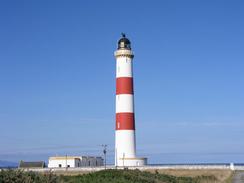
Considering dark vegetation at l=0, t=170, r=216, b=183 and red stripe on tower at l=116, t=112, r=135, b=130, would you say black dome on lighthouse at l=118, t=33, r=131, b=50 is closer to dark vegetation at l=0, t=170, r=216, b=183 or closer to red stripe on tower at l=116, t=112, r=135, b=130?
red stripe on tower at l=116, t=112, r=135, b=130

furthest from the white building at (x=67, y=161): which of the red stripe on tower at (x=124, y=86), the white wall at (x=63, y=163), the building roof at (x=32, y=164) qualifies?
the red stripe on tower at (x=124, y=86)

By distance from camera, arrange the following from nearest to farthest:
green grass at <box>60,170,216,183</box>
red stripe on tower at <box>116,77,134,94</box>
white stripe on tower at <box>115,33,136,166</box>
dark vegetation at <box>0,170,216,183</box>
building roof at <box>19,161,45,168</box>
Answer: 1. dark vegetation at <box>0,170,216,183</box>
2. green grass at <box>60,170,216,183</box>
3. white stripe on tower at <box>115,33,136,166</box>
4. red stripe on tower at <box>116,77,134,94</box>
5. building roof at <box>19,161,45,168</box>

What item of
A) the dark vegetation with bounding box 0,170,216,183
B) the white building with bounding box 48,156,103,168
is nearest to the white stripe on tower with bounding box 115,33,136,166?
the white building with bounding box 48,156,103,168

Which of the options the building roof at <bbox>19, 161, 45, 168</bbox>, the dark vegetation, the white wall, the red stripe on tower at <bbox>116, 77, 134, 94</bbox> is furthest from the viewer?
the building roof at <bbox>19, 161, 45, 168</bbox>

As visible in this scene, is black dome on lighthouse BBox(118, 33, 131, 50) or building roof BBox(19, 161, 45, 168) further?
building roof BBox(19, 161, 45, 168)

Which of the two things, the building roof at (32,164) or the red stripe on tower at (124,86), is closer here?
the red stripe on tower at (124,86)

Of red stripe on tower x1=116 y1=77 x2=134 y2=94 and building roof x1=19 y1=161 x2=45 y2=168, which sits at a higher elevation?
red stripe on tower x1=116 y1=77 x2=134 y2=94

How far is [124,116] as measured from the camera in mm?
53531

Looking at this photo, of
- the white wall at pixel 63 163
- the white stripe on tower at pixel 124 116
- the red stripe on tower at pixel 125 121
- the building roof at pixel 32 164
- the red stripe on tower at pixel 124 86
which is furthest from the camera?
the building roof at pixel 32 164

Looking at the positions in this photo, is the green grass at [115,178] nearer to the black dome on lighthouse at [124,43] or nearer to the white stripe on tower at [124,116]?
the white stripe on tower at [124,116]

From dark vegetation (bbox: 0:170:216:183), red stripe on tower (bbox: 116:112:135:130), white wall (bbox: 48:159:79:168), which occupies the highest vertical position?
red stripe on tower (bbox: 116:112:135:130)

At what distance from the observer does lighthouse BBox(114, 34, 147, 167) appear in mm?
53562

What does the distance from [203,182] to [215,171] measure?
11.0 metres

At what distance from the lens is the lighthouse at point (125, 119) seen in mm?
53562
